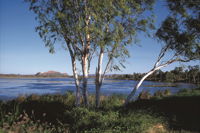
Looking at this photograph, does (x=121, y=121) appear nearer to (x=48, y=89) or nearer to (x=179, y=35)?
(x=179, y=35)

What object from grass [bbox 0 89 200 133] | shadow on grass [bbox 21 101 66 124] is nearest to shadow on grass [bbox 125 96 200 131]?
grass [bbox 0 89 200 133]

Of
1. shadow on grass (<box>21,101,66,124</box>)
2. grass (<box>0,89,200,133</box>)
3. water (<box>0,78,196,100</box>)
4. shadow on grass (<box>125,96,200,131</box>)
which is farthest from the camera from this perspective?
water (<box>0,78,196,100</box>)

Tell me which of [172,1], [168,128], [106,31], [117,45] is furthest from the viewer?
[172,1]

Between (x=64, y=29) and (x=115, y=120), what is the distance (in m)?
5.35

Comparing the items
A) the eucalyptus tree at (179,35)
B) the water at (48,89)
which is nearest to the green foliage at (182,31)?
the eucalyptus tree at (179,35)

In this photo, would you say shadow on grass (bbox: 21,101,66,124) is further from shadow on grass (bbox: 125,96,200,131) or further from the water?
shadow on grass (bbox: 125,96,200,131)

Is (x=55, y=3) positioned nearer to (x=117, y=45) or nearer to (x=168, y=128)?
(x=117, y=45)

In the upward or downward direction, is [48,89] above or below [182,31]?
below

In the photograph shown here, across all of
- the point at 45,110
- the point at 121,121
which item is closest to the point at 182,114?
the point at 121,121

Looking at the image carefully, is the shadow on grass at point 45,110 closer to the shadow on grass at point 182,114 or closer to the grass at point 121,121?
the grass at point 121,121

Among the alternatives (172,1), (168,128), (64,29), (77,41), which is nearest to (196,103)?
(168,128)

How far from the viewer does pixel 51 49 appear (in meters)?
10.1

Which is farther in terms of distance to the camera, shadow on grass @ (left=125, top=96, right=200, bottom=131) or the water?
the water

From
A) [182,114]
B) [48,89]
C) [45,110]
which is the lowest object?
[48,89]
